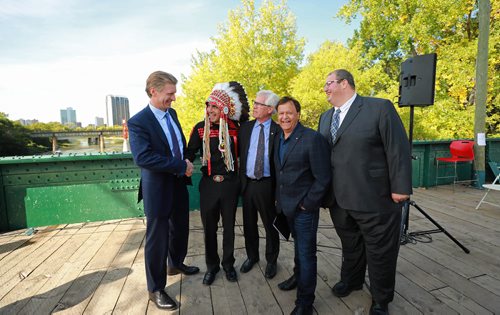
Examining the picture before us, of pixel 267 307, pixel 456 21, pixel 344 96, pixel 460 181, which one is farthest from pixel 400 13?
pixel 267 307

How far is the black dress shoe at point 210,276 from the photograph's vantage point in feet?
8.80

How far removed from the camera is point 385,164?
6.83 ft

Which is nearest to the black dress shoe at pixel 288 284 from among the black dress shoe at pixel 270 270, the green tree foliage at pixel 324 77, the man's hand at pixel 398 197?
the black dress shoe at pixel 270 270

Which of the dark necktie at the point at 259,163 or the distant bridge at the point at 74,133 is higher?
the distant bridge at the point at 74,133

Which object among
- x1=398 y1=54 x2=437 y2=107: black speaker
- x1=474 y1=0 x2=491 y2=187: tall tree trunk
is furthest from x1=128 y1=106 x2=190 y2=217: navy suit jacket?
x1=474 y1=0 x2=491 y2=187: tall tree trunk

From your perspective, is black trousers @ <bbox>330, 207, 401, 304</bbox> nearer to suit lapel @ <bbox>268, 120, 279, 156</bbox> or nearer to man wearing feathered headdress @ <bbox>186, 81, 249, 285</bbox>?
suit lapel @ <bbox>268, 120, 279, 156</bbox>

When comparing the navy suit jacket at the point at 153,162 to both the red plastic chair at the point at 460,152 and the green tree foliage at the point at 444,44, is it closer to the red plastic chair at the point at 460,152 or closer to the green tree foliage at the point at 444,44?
the red plastic chair at the point at 460,152

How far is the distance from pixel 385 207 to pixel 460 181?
6406 mm

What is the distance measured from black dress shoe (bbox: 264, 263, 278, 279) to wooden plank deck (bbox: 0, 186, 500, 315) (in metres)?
0.06

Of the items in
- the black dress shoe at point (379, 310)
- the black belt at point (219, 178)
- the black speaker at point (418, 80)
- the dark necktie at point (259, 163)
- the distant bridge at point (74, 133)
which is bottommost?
the black dress shoe at point (379, 310)

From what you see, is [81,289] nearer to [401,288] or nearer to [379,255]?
[379,255]

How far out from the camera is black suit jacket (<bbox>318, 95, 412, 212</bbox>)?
1.99 meters

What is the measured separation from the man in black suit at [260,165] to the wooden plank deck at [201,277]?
0.55m

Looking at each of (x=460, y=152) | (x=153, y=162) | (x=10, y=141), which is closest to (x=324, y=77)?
(x=460, y=152)
